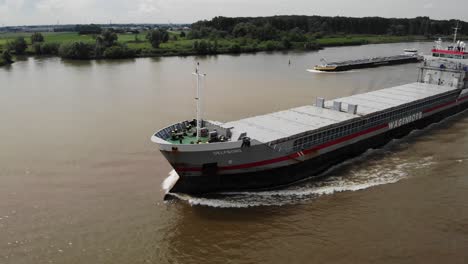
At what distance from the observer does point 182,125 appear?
16.4 meters

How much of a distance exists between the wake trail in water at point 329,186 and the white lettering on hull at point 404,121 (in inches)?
99.5

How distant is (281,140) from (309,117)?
448cm

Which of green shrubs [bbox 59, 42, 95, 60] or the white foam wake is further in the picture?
green shrubs [bbox 59, 42, 95, 60]

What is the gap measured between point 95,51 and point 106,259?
185 ft

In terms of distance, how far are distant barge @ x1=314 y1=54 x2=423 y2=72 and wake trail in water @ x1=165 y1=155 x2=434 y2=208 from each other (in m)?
34.1

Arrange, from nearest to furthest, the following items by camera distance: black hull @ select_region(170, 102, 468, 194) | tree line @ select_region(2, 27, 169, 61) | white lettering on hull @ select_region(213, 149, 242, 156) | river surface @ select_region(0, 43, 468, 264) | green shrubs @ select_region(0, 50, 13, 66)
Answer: river surface @ select_region(0, 43, 468, 264)
white lettering on hull @ select_region(213, 149, 242, 156)
black hull @ select_region(170, 102, 468, 194)
green shrubs @ select_region(0, 50, 13, 66)
tree line @ select_region(2, 27, 169, 61)

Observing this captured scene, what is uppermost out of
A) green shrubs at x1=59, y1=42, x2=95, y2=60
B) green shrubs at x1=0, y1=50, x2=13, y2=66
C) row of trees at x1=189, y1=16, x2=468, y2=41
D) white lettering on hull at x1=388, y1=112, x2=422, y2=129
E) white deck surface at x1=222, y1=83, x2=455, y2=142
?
row of trees at x1=189, y1=16, x2=468, y2=41

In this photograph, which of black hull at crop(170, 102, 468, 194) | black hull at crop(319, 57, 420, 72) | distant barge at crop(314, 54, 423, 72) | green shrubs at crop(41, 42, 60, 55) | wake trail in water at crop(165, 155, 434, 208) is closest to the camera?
wake trail in water at crop(165, 155, 434, 208)

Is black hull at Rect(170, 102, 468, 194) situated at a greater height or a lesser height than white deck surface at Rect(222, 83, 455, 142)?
lesser

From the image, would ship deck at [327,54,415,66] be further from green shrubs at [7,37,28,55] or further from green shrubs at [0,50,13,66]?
green shrubs at [7,37,28,55]

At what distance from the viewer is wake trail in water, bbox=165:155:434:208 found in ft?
47.6

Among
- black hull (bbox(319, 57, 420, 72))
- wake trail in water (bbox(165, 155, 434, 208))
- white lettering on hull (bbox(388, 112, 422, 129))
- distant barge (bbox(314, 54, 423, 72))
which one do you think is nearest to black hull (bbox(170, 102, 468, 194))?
wake trail in water (bbox(165, 155, 434, 208))

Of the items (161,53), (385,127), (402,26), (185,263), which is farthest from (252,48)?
(402,26)

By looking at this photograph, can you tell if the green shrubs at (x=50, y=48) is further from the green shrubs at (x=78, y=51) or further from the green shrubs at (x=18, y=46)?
the green shrubs at (x=78, y=51)
